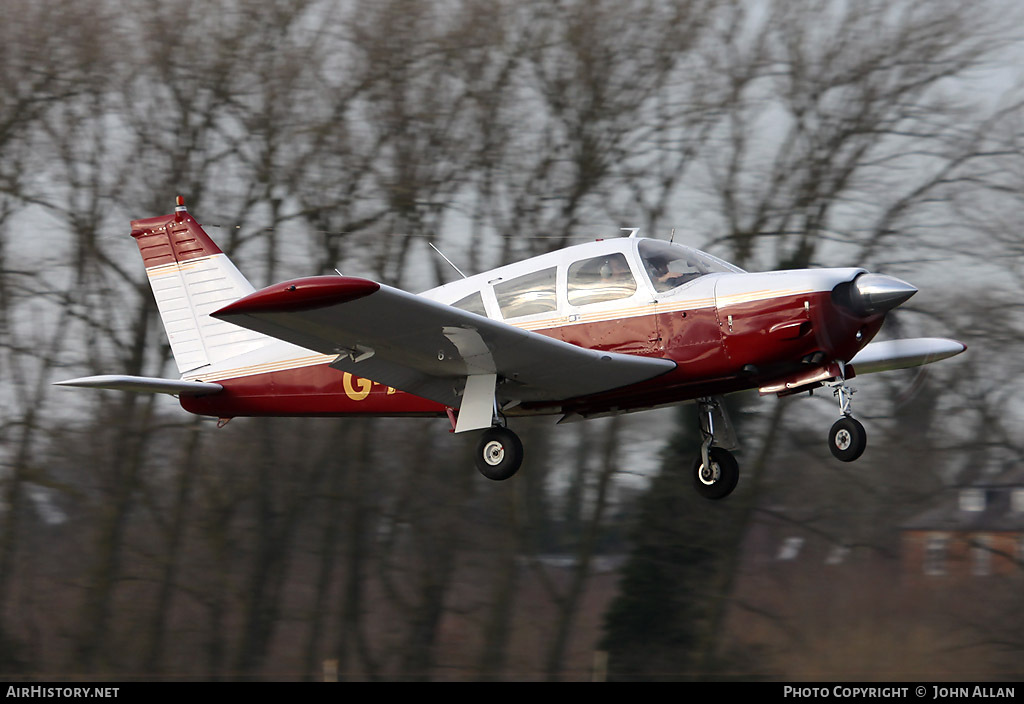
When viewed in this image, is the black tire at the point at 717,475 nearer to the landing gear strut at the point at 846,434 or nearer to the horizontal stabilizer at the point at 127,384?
the landing gear strut at the point at 846,434

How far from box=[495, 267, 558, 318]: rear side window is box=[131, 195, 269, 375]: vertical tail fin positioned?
3476mm

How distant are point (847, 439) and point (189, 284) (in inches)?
291

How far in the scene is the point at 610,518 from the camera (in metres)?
21.5

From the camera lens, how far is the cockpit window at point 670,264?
9695mm

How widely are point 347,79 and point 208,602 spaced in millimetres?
10420

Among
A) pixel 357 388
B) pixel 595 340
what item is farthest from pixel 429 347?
pixel 357 388

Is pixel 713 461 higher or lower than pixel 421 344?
lower

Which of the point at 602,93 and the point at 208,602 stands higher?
the point at 602,93

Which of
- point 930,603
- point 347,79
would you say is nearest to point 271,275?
point 347,79

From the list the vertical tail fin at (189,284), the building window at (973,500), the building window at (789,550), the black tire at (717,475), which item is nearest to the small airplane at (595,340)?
the black tire at (717,475)

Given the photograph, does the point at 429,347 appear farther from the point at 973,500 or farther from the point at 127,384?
the point at 973,500

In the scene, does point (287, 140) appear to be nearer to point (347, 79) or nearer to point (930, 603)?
point (347, 79)

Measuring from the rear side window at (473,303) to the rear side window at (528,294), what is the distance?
0.17m

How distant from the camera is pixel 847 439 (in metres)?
9.64
